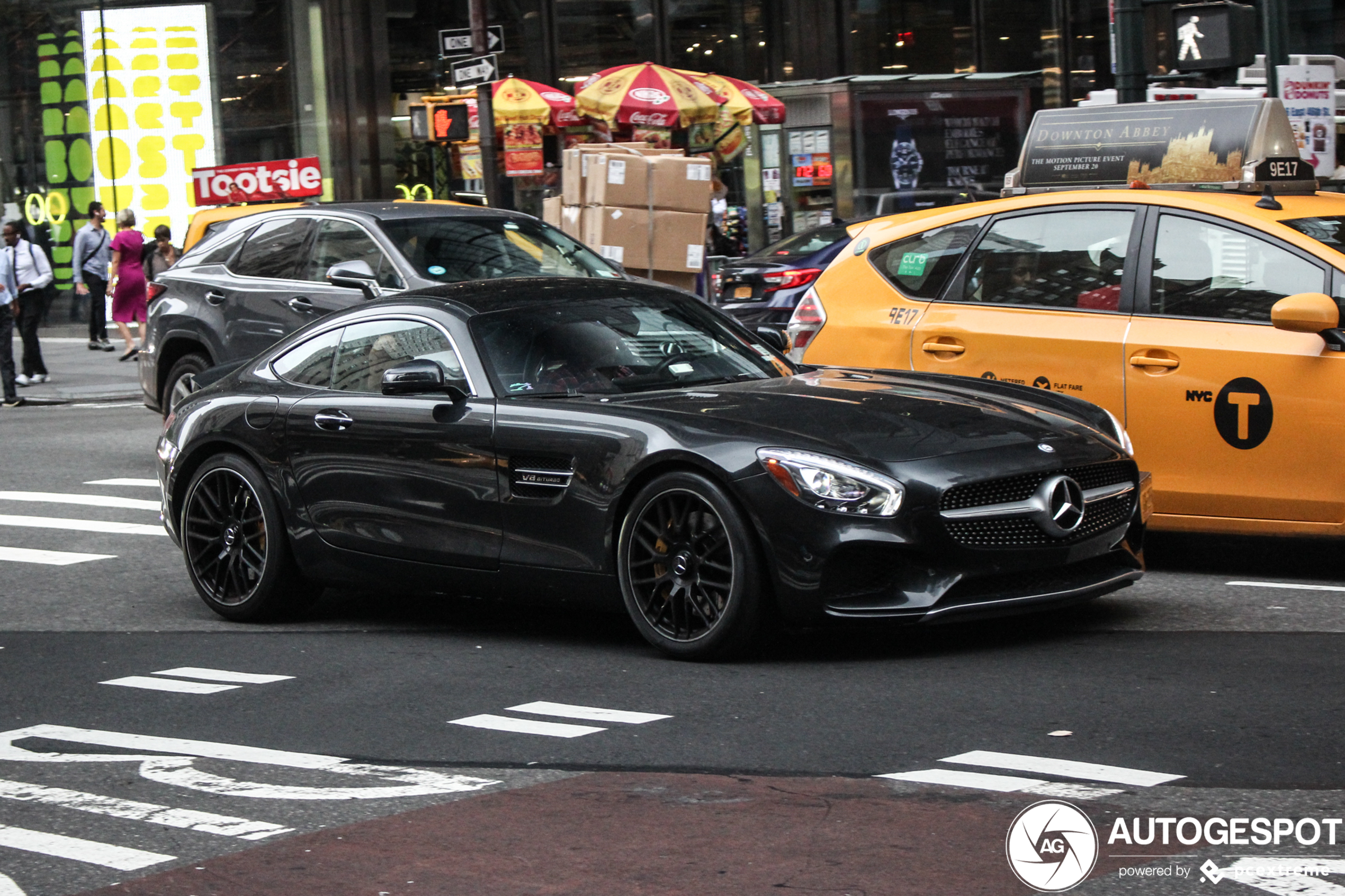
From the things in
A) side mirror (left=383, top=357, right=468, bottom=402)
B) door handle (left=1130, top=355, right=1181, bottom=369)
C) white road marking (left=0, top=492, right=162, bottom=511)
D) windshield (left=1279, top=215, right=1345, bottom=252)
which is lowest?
white road marking (left=0, top=492, right=162, bottom=511)

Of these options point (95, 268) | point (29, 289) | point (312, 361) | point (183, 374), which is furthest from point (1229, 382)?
point (95, 268)

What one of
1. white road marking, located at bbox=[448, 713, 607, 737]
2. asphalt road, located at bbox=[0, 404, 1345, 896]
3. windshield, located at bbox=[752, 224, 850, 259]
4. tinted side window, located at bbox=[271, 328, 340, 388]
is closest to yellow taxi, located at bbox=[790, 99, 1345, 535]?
asphalt road, located at bbox=[0, 404, 1345, 896]

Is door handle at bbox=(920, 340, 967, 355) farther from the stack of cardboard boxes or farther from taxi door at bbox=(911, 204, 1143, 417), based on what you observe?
the stack of cardboard boxes

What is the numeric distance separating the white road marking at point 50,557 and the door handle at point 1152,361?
18.1 ft

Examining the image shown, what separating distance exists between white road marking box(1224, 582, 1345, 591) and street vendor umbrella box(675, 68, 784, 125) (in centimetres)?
1544

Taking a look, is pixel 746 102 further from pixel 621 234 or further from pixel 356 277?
pixel 356 277

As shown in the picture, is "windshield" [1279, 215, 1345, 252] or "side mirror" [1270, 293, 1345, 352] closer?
"side mirror" [1270, 293, 1345, 352]

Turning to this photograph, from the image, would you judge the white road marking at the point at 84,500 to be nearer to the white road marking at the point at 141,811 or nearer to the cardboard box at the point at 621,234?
the cardboard box at the point at 621,234

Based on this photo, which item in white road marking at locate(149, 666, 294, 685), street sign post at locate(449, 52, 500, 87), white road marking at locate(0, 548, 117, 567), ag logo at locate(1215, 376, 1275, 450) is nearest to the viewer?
white road marking at locate(149, 666, 294, 685)

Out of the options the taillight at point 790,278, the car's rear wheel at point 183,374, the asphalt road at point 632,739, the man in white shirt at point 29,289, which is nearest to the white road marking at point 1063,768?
the asphalt road at point 632,739

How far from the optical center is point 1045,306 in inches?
329

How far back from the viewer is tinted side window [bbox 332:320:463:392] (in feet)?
24.5

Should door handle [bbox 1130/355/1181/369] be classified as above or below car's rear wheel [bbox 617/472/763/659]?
above

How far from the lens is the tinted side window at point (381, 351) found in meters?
7.46
